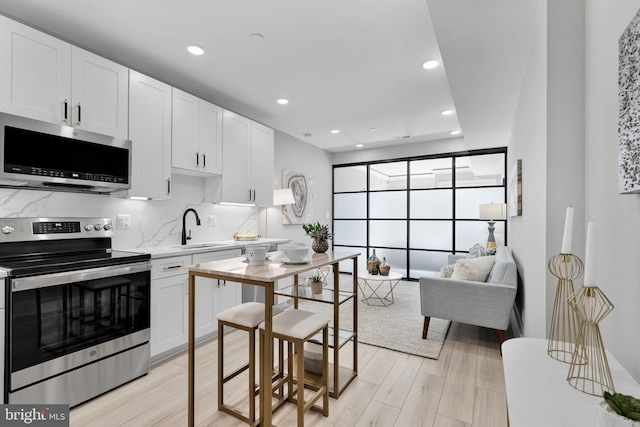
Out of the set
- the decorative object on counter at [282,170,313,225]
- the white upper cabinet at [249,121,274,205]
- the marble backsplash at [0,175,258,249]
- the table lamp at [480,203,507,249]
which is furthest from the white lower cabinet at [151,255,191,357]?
the table lamp at [480,203,507,249]

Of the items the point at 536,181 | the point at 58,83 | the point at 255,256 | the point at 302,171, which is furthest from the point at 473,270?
the point at 58,83

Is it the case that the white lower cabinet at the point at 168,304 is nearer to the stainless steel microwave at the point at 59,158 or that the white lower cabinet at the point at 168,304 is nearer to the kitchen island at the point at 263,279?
the stainless steel microwave at the point at 59,158

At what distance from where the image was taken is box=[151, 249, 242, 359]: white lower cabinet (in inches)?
99.4

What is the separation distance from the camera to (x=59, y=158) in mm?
2127

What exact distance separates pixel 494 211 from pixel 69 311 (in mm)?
5011

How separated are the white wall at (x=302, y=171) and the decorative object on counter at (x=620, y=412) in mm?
4041

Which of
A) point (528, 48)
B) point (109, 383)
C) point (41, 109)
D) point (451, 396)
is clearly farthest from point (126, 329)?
point (528, 48)

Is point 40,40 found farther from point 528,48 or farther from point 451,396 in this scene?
point 451,396

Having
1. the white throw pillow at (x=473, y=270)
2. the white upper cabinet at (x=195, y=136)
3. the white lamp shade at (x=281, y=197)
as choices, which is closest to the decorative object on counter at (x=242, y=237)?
the white lamp shade at (x=281, y=197)

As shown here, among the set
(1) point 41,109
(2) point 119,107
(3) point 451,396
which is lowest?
(3) point 451,396

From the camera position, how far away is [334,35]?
233 centimetres

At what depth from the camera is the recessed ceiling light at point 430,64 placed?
272 cm

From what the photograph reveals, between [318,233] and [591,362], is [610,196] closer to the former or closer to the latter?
[591,362]

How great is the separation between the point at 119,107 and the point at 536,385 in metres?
3.04
